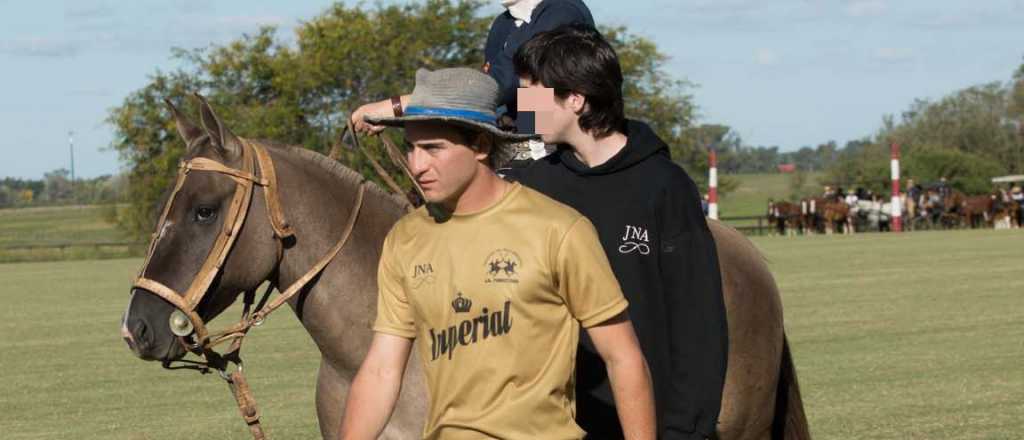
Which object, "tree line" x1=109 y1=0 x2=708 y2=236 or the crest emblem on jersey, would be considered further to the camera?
"tree line" x1=109 y1=0 x2=708 y2=236

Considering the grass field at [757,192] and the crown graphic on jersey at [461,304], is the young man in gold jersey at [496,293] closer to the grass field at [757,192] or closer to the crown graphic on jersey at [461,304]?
the crown graphic on jersey at [461,304]

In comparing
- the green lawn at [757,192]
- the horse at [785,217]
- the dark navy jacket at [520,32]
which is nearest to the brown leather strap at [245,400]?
the dark navy jacket at [520,32]

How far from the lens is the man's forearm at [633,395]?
3.69m

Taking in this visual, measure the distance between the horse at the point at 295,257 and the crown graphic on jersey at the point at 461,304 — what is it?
1570mm

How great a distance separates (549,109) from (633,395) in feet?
Answer: 3.14

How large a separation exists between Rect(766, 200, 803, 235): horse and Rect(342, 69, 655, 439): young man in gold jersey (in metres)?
61.1

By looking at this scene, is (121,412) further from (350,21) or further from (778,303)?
(350,21)

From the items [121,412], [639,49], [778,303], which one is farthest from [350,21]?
[778,303]

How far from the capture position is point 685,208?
4.44m

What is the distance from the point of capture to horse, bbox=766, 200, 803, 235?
6397 centimetres

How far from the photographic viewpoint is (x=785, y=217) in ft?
210

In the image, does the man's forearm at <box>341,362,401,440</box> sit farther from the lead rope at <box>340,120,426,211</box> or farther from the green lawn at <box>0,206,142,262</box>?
the green lawn at <box>0,206,142,262</box>

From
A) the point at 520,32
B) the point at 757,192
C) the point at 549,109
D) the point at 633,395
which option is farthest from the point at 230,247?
the point at 757,192

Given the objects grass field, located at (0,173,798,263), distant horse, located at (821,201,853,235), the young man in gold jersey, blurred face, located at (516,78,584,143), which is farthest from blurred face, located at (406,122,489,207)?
distant horse, located at (821,201,853,235)
